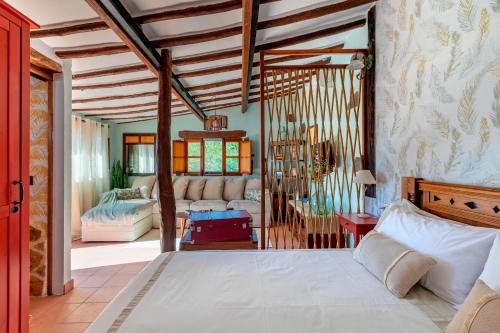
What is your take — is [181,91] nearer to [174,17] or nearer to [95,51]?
[95,51]

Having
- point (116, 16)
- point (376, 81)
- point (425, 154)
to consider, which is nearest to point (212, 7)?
point (116, 16)

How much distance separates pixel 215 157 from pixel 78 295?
173 inches

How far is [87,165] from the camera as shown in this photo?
5.31 metres

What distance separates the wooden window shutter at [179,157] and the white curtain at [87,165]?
4.56 ft

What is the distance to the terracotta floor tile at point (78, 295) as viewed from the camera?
2.69 meters

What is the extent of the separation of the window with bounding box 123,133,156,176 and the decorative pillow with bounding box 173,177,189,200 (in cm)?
76


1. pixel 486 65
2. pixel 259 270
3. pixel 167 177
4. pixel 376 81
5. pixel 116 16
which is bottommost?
pixel 259 270

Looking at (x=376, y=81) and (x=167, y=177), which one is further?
(x=167, y=177)

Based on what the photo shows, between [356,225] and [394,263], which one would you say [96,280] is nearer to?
[356,225]

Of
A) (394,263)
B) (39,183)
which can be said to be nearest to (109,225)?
(39,183)

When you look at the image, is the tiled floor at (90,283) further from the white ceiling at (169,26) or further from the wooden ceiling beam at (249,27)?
the wooden ceiling beam at (249,27)

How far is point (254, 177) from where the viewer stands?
683 centimetres

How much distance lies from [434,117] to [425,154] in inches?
11.2

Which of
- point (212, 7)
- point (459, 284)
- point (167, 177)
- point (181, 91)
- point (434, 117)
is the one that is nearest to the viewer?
point (459, 284)
